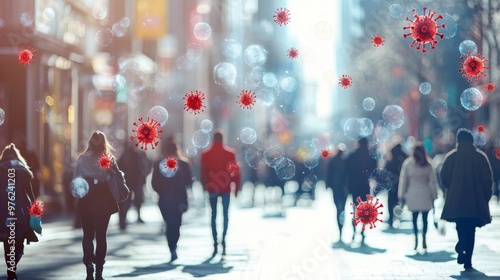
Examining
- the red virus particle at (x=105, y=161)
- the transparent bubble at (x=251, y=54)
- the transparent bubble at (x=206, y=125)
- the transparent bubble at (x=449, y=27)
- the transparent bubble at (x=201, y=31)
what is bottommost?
the transparent bubble at (x=206, y=125)

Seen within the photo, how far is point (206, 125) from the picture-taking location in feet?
289

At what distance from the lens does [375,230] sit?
908 inches

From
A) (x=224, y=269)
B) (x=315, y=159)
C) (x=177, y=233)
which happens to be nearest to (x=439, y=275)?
(x=224, y=269)

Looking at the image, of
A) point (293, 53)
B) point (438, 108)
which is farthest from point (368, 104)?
point (293, 53)

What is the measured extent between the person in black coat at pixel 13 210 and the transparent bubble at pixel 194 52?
2494 inches

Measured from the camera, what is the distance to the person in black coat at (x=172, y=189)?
16562 mm

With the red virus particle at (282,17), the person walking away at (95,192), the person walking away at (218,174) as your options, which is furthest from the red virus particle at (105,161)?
the person walking away at (218,174)

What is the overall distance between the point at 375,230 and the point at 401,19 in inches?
1015

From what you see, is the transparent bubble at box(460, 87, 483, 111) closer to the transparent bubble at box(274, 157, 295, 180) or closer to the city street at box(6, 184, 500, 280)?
the transparent bubble at box(274, 157, 295, 180)

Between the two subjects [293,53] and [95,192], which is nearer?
[293,53]

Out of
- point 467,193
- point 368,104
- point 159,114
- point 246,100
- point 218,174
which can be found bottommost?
point 467,193

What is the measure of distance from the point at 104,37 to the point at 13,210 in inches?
1226

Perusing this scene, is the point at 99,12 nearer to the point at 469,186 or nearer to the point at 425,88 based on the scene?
the point at 425,88

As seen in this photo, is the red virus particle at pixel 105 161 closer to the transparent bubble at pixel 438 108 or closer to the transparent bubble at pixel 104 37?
the transparent bubble at pixel 104 37
